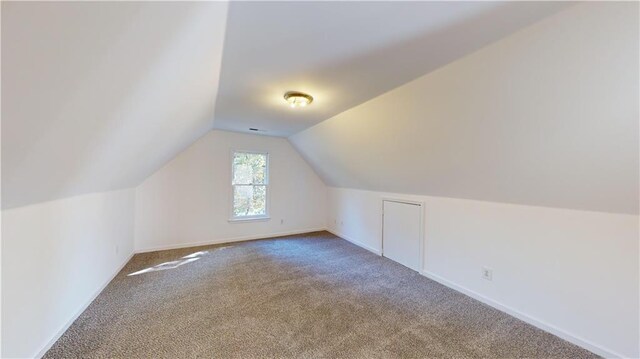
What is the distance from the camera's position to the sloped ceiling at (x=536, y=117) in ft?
4.22

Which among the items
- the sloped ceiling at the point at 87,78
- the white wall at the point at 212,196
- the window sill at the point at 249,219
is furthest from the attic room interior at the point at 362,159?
the window sill at the point at 249,219

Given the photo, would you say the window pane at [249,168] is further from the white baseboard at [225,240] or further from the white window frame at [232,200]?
the white baseboard at [225,240]

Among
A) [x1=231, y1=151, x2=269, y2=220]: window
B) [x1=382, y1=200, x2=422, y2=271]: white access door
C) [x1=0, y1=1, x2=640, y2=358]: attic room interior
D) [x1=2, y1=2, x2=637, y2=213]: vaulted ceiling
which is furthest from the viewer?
[x1=231, y1=151, x2=269, y2=220]: window

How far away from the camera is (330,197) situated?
5.76 metres

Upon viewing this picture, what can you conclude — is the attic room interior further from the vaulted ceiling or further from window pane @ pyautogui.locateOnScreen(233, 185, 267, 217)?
window pane @ pyautogui.locateOnScreen(233, 185, 267, 217)

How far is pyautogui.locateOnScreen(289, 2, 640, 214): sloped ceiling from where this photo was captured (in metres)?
1.29

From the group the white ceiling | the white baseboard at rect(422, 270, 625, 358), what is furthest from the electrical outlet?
the white ceiling

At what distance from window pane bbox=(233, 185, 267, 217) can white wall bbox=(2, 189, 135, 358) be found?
2229 mm

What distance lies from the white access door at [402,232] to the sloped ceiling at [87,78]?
305cm

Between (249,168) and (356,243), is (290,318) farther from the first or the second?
(249,168)

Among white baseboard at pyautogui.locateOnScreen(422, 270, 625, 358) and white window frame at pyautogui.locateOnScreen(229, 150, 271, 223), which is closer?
white baseboard at pyautogui.locateOnScreen(422, 270, 625, 358)

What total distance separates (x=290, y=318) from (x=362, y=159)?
7.73 ft

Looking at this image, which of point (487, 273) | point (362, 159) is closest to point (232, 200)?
point (362, 159)

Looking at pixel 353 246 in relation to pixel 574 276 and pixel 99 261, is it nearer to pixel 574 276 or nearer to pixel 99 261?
pixel 574 276
